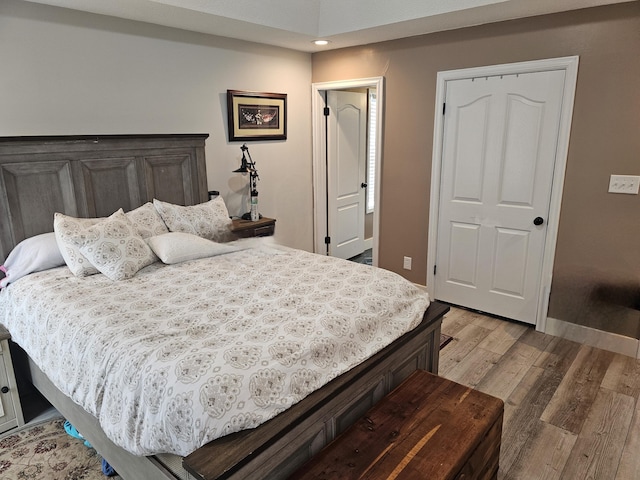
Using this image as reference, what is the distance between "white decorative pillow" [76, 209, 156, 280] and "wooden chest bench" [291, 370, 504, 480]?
5.14ft

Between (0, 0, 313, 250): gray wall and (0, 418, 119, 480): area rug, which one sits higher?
(0, 0, 313, 250): gray wall

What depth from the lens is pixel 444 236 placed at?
12.8 feet

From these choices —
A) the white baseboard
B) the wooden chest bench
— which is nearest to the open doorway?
the white baseboard

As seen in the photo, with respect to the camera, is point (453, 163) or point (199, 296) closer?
point (199, 296)

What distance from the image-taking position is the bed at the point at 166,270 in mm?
1471

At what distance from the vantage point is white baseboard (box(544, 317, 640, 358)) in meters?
3.09

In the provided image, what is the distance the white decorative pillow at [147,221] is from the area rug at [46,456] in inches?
48.4

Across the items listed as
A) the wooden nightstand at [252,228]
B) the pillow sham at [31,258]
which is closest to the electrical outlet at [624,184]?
the wooden nightstand at [252,228]

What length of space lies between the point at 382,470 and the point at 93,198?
8.45 ft

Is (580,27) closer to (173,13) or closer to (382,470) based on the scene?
(173,13)

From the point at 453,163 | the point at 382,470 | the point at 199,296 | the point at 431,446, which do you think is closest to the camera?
the point at 382,470

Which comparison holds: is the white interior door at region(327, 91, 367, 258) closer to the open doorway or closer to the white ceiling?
the open doorway

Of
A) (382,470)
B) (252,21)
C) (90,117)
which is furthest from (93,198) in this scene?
(382,470)

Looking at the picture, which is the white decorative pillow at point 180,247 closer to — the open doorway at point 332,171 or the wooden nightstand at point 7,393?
the wooden nightstand at point 7,393
